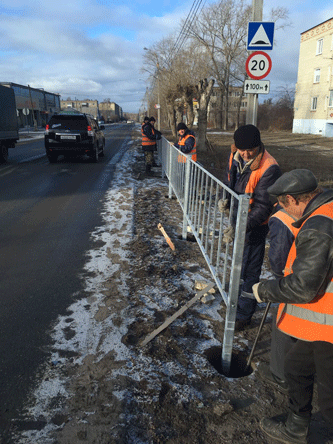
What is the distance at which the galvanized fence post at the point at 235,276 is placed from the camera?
221 cm

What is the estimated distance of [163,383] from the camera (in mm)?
2479

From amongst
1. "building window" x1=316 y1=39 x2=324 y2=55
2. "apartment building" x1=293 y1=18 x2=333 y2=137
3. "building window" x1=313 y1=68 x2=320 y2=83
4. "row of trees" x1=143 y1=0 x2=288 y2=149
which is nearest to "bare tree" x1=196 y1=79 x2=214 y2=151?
"row of trees" x1=143 y1=0 x2=288 y2=149

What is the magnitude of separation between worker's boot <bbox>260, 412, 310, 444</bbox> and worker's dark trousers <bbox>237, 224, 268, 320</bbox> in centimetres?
114

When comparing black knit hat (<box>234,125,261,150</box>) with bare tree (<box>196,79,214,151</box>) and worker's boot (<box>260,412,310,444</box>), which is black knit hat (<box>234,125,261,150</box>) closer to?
worker's boot (<box>260,412,310,444</box>)

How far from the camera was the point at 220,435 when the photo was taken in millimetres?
2086

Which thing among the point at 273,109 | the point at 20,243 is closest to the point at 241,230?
the point at 20,243

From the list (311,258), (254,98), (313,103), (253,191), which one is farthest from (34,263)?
(313,103)

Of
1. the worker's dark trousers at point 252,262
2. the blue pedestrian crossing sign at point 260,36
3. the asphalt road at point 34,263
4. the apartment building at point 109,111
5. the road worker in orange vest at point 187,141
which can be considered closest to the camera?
the asphalt road at point 34,263

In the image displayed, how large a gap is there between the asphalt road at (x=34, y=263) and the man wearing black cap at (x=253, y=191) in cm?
181

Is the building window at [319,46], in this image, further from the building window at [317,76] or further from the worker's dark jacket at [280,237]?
the worker's dark jacket at [280,237]

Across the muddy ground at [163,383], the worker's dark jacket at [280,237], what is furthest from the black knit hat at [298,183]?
the muddy ground at [163,383]

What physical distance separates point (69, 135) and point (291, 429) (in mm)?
12745

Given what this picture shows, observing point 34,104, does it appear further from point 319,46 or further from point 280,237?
point 280,237

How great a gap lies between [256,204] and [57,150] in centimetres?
1161
